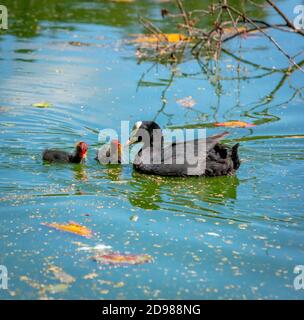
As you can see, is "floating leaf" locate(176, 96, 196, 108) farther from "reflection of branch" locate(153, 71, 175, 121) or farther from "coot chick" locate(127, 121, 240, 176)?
"coot chick" locate(127, 121, 240, 176)

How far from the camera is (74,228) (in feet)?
19.7

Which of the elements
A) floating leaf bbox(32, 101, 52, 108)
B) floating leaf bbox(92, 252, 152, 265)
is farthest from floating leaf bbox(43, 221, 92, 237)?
floating leaf bbox(32, 101, 52, 108)

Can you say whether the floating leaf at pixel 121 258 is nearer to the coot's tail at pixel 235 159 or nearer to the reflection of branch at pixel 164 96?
the coot's tail at pixel 235 159

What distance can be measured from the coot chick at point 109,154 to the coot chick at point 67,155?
8.0 inches

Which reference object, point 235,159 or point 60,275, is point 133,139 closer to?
point 235,159

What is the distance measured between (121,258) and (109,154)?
8.51 feet

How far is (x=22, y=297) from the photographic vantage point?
4.93 meters

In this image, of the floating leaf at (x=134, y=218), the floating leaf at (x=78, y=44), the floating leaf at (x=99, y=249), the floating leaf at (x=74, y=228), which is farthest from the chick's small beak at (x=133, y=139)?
the floating leaf at (x=78, y=44)

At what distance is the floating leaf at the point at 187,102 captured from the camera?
9.81 metres
